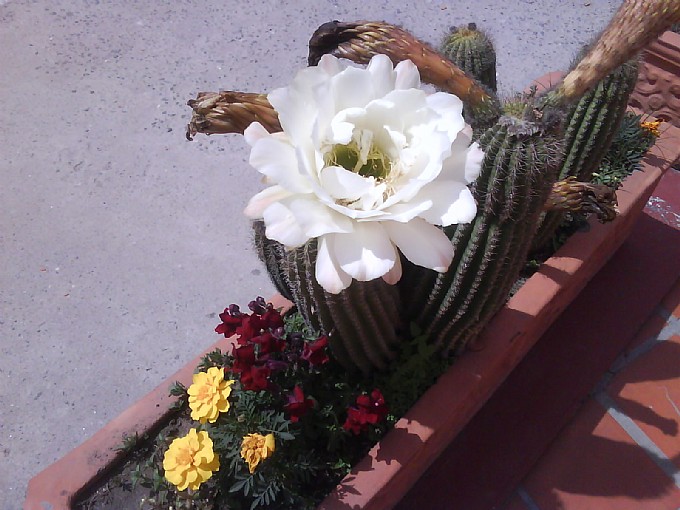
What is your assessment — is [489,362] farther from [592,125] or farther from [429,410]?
[592,125]

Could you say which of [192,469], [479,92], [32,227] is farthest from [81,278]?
[479,92]

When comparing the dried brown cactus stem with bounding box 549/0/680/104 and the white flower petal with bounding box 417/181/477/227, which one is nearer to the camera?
the white flower petal with bounding box 417/181/477/227

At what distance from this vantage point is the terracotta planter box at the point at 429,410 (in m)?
1.12

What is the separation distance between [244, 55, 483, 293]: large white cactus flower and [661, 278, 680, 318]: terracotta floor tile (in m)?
1.19

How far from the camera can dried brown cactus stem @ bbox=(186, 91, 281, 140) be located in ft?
Answer: 2.83

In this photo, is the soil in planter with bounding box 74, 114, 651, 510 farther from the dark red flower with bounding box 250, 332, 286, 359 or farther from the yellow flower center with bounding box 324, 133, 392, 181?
the yellow flower center with bounding box 324, 133, 392, 181

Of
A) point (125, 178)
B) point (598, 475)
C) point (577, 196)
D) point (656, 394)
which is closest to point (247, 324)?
point (577, 196)

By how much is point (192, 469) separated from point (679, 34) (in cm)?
194

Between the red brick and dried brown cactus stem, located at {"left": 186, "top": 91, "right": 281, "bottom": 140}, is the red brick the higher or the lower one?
the lower one

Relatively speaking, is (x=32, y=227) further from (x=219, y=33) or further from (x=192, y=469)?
(x=192, y=469)

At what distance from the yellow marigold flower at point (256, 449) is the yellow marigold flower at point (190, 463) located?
6cm

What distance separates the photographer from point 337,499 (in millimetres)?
1101

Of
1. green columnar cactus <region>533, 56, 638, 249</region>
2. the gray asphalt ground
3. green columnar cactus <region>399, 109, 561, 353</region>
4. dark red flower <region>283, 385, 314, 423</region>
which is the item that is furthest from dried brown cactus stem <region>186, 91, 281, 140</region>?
the gray asphalt ground

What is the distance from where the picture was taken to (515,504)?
141cm
